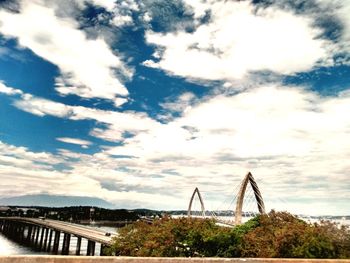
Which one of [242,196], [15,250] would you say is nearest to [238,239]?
[242,196]

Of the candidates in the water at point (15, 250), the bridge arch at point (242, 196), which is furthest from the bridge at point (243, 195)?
the water at point (15, 250)

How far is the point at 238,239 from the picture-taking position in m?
42.1

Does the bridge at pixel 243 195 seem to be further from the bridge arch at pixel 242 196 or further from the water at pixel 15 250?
the water at pixel 15 250

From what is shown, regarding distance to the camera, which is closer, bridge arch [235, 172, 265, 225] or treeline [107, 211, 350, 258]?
treeline [107, 211, 350, 258]

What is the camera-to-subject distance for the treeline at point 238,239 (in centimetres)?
2928

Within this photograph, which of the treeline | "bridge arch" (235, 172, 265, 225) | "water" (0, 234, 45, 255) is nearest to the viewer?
the treeline

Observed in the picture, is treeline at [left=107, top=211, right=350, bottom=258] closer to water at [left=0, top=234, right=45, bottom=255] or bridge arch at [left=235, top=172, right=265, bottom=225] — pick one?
bridge arch at [left=235, top=172, right=265, bottom=225]

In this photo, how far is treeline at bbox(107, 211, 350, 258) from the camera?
96.1 ft

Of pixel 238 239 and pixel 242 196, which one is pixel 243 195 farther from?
pixel 238 239

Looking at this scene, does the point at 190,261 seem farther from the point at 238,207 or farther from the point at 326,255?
the point at 238,207

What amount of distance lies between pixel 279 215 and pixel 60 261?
39036 mm

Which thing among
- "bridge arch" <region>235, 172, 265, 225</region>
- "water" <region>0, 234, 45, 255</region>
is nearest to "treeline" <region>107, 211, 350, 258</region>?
"bridge arch" <region>235, 172, 265, 225</region>

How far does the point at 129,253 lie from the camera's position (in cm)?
4112

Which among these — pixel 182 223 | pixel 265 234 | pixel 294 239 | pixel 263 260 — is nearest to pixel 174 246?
pixel 182 223
